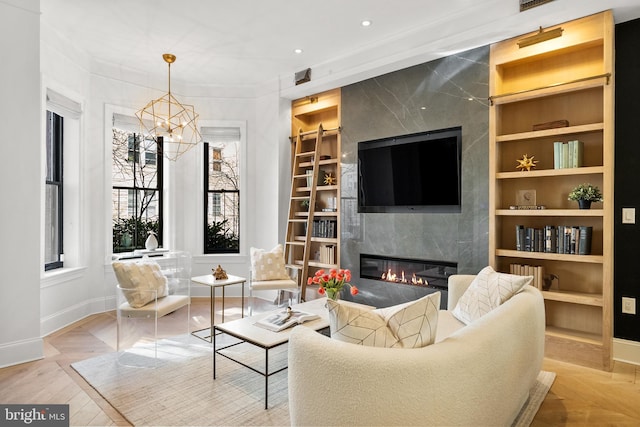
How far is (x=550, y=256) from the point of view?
3.42 m

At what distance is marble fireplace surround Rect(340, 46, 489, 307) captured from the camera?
3871 mm

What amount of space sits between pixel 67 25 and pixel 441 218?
429 centimetres

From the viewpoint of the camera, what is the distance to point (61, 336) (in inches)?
155

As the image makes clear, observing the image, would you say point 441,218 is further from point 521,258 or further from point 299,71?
point 299,71

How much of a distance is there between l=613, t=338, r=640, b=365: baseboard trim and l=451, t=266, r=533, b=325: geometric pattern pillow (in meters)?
1.30

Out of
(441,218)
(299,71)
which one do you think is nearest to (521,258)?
(441,218)

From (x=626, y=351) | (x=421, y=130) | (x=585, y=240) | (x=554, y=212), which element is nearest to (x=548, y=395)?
(x=626, y=351)

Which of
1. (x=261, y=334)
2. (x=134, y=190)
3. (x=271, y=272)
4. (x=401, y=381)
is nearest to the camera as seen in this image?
(x=401, y=381)

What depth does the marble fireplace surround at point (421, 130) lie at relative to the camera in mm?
3871

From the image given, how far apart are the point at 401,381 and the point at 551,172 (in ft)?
9.12

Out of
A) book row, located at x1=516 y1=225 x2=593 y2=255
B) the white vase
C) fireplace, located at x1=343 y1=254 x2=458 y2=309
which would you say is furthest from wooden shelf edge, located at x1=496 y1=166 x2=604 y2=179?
the white vase

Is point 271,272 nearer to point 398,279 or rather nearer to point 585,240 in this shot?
point 398,279

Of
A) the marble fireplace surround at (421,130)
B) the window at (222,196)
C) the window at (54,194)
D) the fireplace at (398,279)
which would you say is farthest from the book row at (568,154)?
the window at (54,194)

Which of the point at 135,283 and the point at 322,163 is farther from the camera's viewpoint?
the point at 322,163
